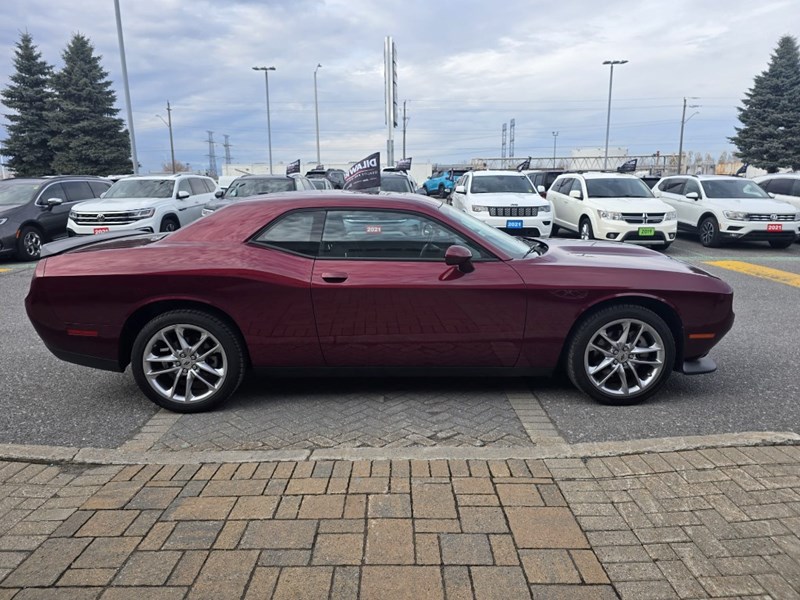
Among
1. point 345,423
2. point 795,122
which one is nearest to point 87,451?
point 345,423

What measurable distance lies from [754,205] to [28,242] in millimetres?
15380

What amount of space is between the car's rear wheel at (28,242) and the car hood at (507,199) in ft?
29.7

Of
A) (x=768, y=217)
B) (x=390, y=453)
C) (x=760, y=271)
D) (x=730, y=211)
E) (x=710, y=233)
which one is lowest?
(x=760, y=271)

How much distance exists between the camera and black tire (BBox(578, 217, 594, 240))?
12625 millimetres

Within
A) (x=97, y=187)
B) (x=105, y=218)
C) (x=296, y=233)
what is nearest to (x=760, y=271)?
(x=296, y=233)

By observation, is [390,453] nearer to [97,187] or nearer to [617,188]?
[617,188]

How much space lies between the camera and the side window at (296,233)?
13.4 ft

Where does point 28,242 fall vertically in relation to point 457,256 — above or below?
below

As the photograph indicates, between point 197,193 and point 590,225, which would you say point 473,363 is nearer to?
point 590,225

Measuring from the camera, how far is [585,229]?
42.5 feet

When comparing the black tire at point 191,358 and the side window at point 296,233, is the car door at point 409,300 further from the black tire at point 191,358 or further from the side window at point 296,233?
the black tire at point 191,358

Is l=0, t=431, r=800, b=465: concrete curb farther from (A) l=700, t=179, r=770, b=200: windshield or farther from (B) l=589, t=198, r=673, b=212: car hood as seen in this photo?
(A) l=700, t=179, r=770, b=200: windshield

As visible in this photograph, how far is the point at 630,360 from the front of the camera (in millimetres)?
4098

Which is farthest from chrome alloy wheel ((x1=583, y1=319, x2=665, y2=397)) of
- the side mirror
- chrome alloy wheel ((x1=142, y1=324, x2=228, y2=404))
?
chrome alloy wheel ((x1=142, y1=324, x2=228, y2=404))
